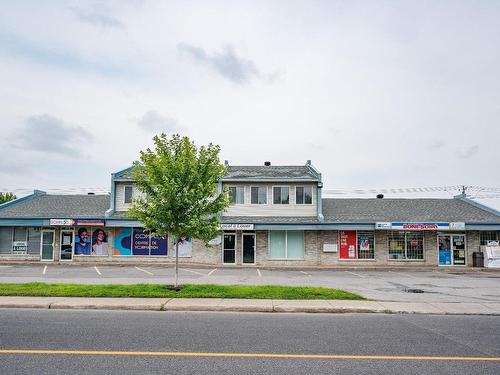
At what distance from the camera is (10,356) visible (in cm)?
733

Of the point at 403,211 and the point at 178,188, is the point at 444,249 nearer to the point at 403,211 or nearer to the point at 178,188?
the point at 403,211

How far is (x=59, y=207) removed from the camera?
34.9 m

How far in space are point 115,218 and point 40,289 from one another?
15989 mm

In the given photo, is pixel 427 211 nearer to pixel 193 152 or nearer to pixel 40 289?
pixel 193 152

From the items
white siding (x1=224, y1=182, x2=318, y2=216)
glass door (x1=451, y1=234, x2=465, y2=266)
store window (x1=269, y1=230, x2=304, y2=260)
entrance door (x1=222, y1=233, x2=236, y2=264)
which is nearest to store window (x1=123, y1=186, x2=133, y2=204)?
white siding (x1=224, y1=182, x2=318, y2=216)

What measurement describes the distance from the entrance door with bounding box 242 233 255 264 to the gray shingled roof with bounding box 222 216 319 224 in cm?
116

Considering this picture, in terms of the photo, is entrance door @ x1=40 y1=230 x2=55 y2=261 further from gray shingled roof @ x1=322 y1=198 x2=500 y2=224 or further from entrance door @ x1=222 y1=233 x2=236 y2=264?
gray shingled roof @ x1=322 y1=198 x2=500 y2=224

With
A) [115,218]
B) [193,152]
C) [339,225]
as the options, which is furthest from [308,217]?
[193,152]

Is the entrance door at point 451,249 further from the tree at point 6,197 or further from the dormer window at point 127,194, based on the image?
the tree at point 6,197

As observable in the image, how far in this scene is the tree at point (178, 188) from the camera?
16.1m

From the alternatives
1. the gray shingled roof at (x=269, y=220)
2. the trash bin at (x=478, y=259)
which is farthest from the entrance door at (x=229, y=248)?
the trash bin at (x=478, y=259)

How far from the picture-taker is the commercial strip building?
101 ft

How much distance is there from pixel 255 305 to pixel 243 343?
4.49m

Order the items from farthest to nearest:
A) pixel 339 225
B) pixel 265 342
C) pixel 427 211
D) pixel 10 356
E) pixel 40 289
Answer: pixel 427 211 < pixel 339 225 < pixel 40 289 < pixel 265 342 < pixel 10 356
